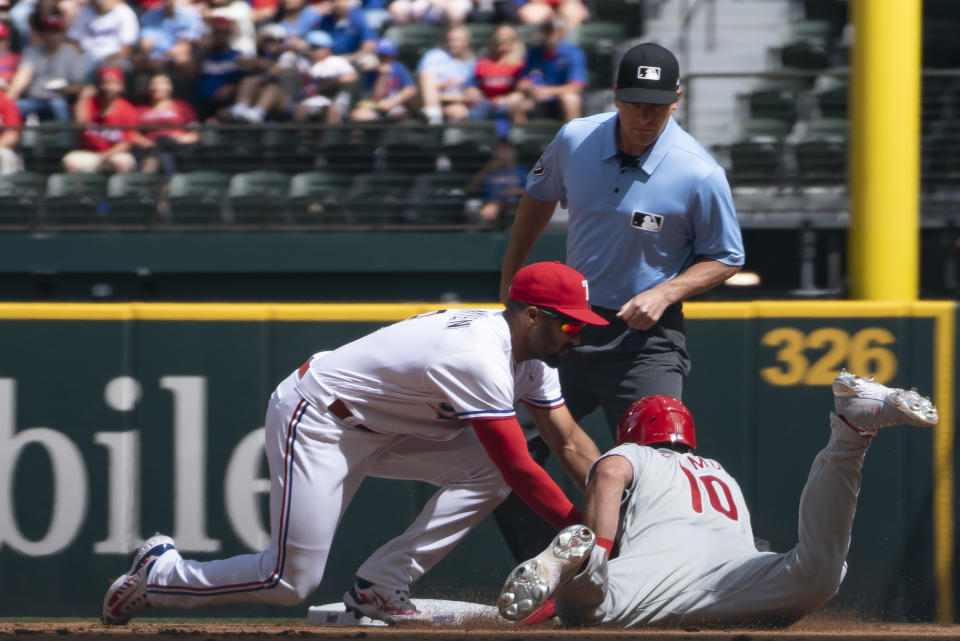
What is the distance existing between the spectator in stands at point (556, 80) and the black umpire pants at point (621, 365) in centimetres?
358

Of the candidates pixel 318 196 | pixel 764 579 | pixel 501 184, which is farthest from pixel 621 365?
pixel 318 196

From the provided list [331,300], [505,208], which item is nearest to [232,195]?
[331,300]

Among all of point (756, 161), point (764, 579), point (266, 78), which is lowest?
point (764, 579)

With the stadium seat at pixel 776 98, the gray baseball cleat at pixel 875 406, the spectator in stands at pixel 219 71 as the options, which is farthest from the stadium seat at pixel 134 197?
the gray baseball cleat at pixel 875 406

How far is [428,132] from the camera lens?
25.4 feet

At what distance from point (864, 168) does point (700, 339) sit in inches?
48.5

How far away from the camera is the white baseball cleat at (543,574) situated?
330 cm

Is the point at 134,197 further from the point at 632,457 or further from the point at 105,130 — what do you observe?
the point at 632,457

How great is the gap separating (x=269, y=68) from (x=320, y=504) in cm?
476

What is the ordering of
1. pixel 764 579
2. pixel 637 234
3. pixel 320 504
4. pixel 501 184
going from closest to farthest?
pixel 764 579 < pixel 320 504 < pixel 637 234 < pixel 501 184

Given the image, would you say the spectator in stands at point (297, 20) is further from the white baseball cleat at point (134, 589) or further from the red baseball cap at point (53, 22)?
the white baseball cleat at point (134, 589)

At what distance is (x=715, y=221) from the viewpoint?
13.8 feet

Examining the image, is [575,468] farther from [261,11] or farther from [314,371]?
[261,11]

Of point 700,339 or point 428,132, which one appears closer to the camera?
point 700,339
